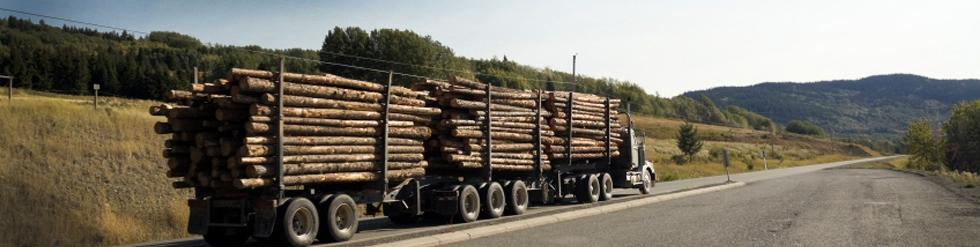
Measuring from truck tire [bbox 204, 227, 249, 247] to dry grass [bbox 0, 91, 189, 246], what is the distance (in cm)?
622

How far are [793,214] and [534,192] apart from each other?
19.9ft

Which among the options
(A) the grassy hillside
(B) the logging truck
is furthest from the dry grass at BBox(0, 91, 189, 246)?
(B) the logging truck

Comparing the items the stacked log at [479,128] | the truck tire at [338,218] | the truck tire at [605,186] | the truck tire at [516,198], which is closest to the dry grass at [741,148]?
the truck tire at [605,186]

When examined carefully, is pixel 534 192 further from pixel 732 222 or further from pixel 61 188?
pixel 61 188

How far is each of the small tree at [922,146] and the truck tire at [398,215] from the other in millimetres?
90593

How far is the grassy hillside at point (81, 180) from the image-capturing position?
62.0 feet

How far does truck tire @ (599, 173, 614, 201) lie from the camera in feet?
72.1

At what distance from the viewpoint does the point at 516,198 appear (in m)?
17.7

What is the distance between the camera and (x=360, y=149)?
42.9 ft

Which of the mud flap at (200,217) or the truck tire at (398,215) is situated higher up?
the mud flap at (200,217)

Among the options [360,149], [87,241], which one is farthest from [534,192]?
[87,241]

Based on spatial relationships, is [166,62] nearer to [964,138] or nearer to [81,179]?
[81,179]

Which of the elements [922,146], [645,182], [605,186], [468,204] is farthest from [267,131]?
[922,146]

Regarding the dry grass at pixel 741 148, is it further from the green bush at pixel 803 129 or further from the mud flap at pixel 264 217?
the mud flap at pixel 264 217
